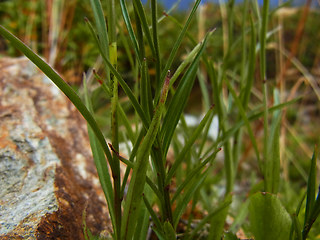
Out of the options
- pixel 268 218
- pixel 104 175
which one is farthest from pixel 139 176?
pixel 268 218

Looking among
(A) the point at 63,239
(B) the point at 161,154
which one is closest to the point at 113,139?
(B) the point at 161,154

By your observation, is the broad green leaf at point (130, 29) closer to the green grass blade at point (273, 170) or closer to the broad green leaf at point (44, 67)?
the broad green leaf at point (44, 67)

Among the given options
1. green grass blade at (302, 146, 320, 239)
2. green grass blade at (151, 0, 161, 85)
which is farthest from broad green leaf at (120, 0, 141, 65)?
green grass blade at (302, 146, 320, 239)

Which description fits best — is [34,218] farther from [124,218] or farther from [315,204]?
[315,204]

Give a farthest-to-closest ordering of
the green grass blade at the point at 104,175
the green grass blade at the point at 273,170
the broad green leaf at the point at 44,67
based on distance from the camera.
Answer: the green grass blade at the point at 273,170 < the green grass blade at the point at 104,175 < the broad green leaf at the point at 44,67

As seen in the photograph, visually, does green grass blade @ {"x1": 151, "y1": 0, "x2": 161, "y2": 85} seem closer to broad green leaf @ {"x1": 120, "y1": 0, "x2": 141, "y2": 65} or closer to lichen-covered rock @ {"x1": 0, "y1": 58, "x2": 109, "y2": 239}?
broad green leaf @ {"x1": 120, "y1": 0, "x2": 141, "y2": 65}

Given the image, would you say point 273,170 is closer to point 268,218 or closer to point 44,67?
point 268,218

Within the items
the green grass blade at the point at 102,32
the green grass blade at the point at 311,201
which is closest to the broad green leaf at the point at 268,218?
the green grass blade at the point at 311,201
